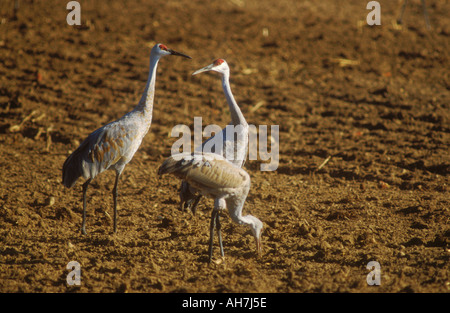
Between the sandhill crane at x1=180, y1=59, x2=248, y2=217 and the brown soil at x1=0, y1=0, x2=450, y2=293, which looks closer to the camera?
the brown soil at x1=0, y1=0, x2=450, y2=293

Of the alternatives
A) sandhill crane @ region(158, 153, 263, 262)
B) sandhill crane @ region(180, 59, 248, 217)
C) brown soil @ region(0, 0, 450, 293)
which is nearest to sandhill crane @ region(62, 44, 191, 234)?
brown soil @ region(0, 0, 450, 293)

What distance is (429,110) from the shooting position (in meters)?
9.91

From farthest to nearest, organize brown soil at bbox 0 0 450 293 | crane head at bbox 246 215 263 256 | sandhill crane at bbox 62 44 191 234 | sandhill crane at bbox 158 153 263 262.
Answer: sandhill crane at bbox 62 44 191 234 → crane head at bbox 246 215 263 256 → brown soil at bbox 0 0 450 293 → sandhill crane at bbox 158 153 263 262

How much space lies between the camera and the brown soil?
542 cm

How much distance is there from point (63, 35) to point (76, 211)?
807 cm

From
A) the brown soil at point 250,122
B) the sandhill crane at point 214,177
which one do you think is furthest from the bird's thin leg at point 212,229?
the brown soil at point 250,122

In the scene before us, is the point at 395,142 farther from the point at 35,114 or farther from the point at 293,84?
the point at 35,114

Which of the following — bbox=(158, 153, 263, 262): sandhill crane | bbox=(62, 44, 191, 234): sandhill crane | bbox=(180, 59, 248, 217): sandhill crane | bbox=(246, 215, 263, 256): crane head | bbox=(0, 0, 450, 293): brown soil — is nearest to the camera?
bbox=(158, 153, 263, 262): sandhill crane

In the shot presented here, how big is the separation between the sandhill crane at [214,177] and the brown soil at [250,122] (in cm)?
53

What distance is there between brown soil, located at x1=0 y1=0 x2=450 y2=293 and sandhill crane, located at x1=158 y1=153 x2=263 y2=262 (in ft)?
1.75

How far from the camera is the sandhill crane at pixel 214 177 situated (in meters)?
5.29

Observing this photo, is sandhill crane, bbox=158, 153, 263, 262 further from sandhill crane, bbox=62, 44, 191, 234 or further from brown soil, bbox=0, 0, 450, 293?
sandhill crane, bbox=62, 44, 191, 234

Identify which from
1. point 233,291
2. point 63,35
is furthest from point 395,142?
point 63,35

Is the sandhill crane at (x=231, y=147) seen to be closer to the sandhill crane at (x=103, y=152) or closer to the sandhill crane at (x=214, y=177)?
the sandhill crane at (x=214, y=177)
